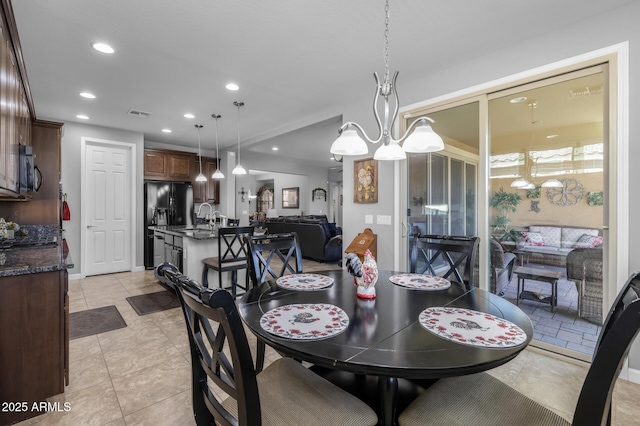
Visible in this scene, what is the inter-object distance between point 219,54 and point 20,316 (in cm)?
245

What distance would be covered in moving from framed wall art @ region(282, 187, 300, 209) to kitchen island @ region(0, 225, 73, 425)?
31.9 feet

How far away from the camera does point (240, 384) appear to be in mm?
911

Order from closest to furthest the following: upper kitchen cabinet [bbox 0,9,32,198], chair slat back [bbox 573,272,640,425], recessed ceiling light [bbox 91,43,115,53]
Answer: chair slat back [bbox 573,272,640,425] < upper kitchen cabinet [bbox 0,9,32,198] < recessed ceiling light [bbox 91,43,115,53]

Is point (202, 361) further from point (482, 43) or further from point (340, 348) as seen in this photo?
point (482, 43)

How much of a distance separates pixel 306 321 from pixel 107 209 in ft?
18.4

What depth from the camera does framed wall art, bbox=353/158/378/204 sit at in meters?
3.76

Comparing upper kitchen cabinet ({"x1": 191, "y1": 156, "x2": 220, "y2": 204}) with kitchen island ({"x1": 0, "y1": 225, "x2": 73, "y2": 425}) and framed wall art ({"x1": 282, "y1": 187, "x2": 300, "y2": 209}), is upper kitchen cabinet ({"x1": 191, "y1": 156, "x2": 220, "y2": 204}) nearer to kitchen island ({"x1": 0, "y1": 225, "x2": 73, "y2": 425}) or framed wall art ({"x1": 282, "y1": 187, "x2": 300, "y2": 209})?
framed wall art ({"x1": 282, "y1": 187, "x2": 300, "y2": 209})

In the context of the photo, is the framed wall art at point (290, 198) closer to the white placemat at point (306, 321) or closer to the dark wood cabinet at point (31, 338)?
the dark wood cabinet at point (31, 338)

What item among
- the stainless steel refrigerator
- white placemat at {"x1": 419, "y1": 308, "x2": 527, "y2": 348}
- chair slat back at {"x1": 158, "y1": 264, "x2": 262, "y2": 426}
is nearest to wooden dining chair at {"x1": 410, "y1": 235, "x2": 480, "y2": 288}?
white placemat at {"x1": 419, "y1": 308, "x2": 527, "y2": 348}

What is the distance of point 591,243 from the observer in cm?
240

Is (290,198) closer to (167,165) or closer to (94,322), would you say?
(167,165)

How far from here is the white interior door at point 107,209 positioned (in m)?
5.21

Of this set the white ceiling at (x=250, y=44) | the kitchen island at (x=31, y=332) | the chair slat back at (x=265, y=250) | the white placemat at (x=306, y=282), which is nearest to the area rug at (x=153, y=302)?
the kitchen island at (x=31, y=332)

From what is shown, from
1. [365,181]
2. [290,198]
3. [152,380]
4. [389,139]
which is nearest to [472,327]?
[389,139]
